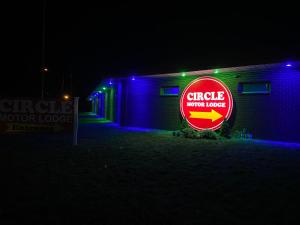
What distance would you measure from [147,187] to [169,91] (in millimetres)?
14184

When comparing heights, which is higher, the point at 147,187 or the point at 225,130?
the point at 225,130

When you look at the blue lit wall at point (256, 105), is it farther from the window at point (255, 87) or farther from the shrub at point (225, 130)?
the shrub at point (225, 130)

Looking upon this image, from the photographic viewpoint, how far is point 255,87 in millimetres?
15594

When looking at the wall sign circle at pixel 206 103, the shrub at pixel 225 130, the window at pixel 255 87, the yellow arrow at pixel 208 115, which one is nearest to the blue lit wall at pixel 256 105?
the window at pixel 255 87

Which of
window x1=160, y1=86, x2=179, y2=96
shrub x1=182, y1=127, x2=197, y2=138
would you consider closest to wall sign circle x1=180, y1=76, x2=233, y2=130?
window x1=160, y1=86, x2=179, y2=96

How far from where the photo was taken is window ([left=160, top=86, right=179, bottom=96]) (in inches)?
767

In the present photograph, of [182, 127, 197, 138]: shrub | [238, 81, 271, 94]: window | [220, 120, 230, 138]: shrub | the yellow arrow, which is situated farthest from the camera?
the yellow arrow

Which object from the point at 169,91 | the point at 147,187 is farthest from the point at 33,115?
the point at 169,91

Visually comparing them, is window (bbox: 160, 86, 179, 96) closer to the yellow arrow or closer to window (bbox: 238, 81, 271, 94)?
the yellow arrow

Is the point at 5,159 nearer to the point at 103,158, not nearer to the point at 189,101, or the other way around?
the point at 103,158

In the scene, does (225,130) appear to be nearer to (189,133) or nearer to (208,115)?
(208,115)

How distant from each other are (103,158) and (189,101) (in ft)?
31.3

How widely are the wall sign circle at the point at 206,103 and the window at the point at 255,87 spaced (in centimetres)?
72

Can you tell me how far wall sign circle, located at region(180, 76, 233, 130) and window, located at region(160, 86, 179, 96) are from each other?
122 centimetres
